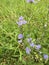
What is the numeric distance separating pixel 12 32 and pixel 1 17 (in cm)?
43

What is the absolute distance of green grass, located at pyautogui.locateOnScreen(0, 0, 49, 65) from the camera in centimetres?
243

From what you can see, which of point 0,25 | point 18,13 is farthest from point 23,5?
point 0,25

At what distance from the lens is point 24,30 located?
246 cm

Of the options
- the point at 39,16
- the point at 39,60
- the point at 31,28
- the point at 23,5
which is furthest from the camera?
the point at 23,5

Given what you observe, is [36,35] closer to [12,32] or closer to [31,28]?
[31,28]

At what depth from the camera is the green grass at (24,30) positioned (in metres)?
2.43

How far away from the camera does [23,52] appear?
95.7 inches

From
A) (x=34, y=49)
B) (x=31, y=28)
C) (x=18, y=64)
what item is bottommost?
(x=18, y=64)

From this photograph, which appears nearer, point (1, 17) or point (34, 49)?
point (34, 49)

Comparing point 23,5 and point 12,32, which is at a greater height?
point 23,5

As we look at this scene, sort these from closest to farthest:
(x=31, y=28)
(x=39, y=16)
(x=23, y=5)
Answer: (x=31, y=28) → (x=39, y=16) → (x=23, y=5)

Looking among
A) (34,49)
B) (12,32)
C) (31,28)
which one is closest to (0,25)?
(12,32)

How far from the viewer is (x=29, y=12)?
2.78 meters

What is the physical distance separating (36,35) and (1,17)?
0.63 m
